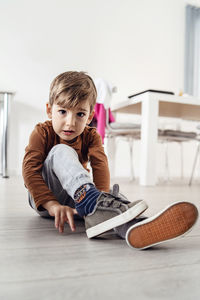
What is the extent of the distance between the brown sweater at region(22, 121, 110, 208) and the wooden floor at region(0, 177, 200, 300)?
115 millimetres

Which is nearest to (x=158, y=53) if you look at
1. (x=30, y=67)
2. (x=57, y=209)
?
(x=30, y=67)

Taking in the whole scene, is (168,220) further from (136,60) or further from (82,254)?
(136,60)

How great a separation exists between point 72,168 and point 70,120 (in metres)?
0.17

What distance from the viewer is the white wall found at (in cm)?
344

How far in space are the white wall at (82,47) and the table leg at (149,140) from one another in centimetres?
155

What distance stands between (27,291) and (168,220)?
284 mm

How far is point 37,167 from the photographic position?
0.82 m

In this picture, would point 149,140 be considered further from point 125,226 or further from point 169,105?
point 125,226

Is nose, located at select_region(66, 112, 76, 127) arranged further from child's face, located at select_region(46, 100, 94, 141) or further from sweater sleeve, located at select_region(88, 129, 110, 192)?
sweater sleeve, located at select_region(88, 129, 110, 192)

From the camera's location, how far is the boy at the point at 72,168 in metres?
0.64

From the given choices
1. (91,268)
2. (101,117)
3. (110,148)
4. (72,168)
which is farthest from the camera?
(110,148)

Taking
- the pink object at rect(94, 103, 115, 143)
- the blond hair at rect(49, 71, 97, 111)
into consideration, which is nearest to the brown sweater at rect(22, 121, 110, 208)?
the blond hair at rect(49, 71, 97, 111)

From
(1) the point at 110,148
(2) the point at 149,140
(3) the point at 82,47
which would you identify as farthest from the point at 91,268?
(3) the point at 82,47

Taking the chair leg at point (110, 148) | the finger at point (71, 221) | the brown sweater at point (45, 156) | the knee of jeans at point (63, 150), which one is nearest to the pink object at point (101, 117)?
the chair leg at point (110, 148)
